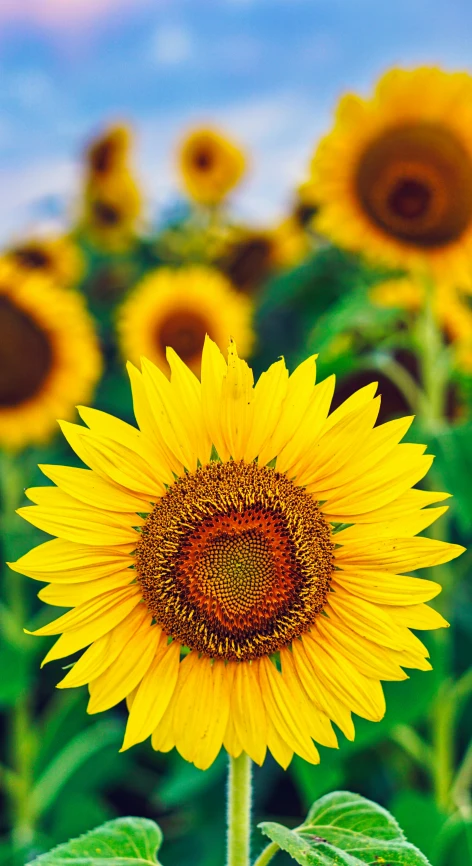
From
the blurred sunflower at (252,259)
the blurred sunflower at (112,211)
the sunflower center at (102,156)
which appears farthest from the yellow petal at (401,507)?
the sunflower center at (102,156)

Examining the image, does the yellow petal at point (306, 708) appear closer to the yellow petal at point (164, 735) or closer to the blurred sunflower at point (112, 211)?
the yellow petal at point (164, 735)

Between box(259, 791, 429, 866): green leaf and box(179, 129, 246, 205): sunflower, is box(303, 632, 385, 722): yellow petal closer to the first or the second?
box(259, 791, 429, 866): green leaf

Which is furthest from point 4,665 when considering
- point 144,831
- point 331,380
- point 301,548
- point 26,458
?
point 331,380

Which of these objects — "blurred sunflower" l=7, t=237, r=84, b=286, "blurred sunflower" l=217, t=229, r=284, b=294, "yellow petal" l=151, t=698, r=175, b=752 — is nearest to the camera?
"yellow petal" l=151, t=698, r=175, b=752

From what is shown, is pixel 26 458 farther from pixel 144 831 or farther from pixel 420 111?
pixel 144 831

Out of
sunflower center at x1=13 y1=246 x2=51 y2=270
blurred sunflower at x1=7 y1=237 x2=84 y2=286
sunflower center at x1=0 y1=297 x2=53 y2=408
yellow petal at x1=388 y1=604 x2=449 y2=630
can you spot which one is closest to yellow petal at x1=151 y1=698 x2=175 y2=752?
yellow petal at x1=388 y1=604 x2=449 y2=630

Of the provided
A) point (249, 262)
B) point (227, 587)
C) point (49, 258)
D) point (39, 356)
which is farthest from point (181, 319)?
point (227, 587)

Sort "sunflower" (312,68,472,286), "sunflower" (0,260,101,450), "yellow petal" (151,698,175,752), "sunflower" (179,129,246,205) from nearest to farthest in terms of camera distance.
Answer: "yellow petal" (151,698,175,752) → "sunflower" (312,68,472,286) → "sunflower" (0,260,101,450) → "sunflower" (179,129,246,205)
